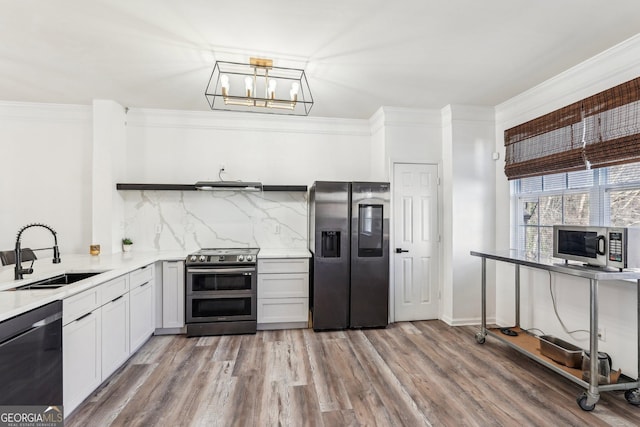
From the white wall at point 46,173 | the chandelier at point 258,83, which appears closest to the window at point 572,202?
the chandelier at point 258,83

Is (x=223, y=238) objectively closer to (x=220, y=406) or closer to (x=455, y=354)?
(x=220, y=406)

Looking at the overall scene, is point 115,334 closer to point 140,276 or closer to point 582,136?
point 140,276

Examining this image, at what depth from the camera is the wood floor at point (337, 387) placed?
2.05 metres

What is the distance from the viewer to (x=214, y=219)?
4078 mm

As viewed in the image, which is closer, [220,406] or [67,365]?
[67,365]

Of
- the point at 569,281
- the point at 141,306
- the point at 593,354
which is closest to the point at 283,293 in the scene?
the point at 141,306

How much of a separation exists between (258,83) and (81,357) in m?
2.76

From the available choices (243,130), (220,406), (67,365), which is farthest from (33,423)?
(243,130)

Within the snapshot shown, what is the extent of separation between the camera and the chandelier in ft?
8.63

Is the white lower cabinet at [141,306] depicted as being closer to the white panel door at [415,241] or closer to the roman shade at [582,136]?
the white panel door at [415,241]

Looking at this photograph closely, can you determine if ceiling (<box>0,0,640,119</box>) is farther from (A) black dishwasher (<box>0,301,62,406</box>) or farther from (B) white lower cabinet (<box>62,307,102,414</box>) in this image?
→ (B) white lower cabinet (<box>62,307,102,414</box>)

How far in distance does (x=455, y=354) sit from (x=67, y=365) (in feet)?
10.2

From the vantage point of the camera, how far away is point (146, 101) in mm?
3662

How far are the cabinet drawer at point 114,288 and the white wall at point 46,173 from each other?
160 centimetres
